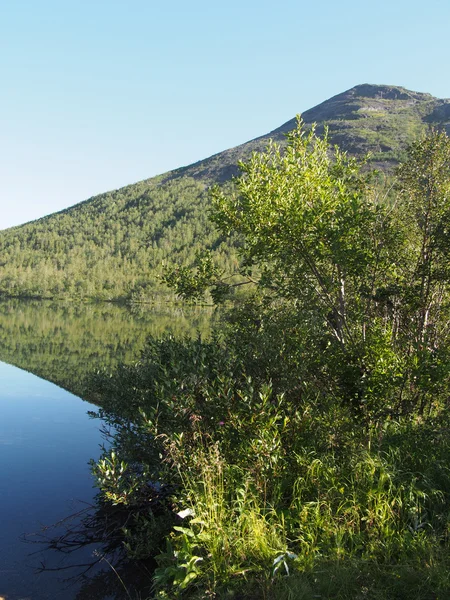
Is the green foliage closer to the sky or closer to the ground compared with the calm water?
closer to the sky

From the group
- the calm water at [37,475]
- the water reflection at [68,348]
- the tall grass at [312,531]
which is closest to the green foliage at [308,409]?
the tall grass at [312,531]

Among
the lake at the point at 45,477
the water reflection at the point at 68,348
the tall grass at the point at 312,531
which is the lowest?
the water reflection at the point at 68,348

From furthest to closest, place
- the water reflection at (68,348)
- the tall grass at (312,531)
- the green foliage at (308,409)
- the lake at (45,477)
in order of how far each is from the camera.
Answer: the water reflection at (68,348)
the lake at (45,477)
the green foliage at (308,409)
the tall grass at (312,531)

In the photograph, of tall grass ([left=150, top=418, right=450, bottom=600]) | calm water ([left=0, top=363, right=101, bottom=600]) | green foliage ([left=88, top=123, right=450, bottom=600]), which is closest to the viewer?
tall grass ([left=150, top=418, right=450, bottom=600])

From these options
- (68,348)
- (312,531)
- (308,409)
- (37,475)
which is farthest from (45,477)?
(68,348)

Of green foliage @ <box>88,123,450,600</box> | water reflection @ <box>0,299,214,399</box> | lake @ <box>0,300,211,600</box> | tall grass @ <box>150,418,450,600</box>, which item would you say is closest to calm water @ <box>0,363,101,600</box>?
lake @ <box>0,300,211,600</box>

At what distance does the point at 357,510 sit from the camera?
20.7ft

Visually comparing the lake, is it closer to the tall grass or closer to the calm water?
the calm water

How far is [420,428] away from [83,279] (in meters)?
170

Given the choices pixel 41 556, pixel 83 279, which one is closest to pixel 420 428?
pixel 41 556

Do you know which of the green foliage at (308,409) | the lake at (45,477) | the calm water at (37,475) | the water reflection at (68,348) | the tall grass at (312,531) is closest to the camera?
the tall grass at (312,531)

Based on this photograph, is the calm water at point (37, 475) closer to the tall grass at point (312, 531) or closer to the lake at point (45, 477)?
the lake at point (45, 477)

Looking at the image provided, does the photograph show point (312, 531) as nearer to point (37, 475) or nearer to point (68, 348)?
point (37, 475)

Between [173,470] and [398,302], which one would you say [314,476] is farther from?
[398,302]
